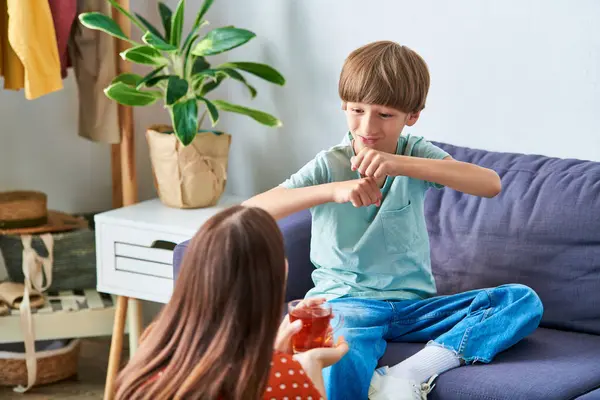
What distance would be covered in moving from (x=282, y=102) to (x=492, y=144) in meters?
0.73

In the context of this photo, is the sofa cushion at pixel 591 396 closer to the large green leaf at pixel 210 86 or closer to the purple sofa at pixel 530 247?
the purple sofa at pixel 530 247

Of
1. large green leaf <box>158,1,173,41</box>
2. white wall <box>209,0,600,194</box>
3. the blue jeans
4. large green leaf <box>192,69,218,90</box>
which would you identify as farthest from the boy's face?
large green leaf <box>158,1,173,41</box>

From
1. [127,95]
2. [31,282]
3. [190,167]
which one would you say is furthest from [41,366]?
[127,95]

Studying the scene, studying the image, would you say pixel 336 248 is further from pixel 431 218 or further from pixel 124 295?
pixel 124 295

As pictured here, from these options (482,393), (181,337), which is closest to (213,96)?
(482,393)

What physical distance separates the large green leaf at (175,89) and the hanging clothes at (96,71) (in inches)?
13.2

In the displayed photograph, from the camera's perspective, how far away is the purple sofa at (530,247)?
6.86 feet

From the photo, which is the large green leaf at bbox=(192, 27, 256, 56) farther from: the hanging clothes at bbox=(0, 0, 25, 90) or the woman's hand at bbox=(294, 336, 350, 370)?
the woman's hand at bbox=(294, 336, 350, 370)

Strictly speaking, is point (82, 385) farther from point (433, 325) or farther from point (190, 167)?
point (433, 325)

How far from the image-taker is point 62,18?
2.79 m

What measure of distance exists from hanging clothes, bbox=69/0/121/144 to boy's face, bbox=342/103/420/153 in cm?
110

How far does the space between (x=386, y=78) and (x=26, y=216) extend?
141 cm

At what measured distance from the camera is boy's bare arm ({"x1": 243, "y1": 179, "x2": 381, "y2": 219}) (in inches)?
75.1

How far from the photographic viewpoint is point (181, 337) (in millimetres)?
1378
